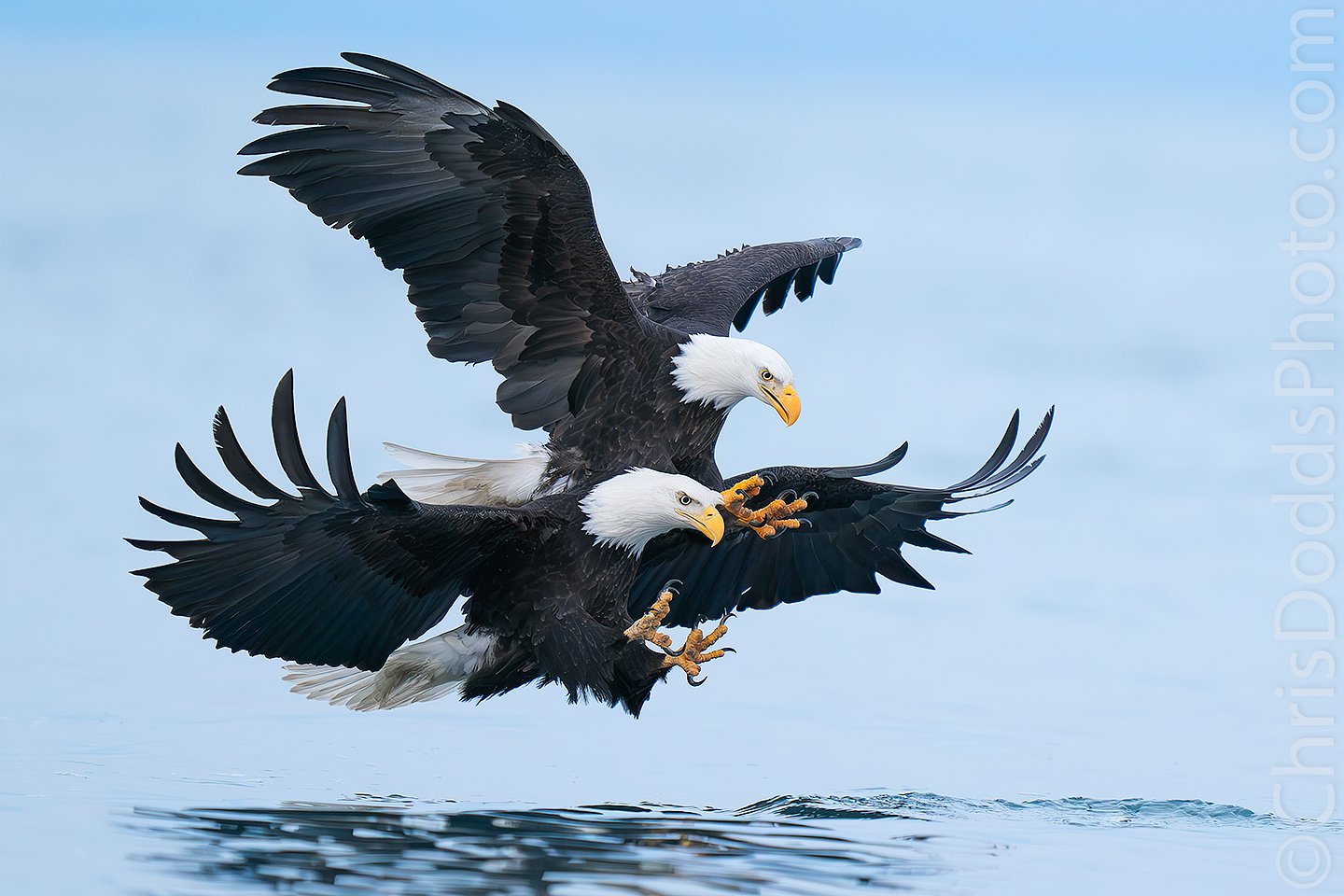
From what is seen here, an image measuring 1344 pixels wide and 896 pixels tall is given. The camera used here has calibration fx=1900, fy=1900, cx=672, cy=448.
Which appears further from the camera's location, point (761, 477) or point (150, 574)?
point (761, 477)

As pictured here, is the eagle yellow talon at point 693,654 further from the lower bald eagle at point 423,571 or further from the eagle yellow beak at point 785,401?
the eagle yellow beak at point 785,401

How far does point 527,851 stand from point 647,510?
1.34 m

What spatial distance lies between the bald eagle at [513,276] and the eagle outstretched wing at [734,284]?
565 mm

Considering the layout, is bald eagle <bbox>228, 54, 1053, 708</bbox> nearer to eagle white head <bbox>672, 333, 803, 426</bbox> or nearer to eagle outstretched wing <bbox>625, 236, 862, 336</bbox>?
eagle white head <bbox>672, 333, 803, 426</bbox>

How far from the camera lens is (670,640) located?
612cm

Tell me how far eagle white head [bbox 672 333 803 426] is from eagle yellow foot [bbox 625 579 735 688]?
0.70 m

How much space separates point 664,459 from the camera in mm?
6359

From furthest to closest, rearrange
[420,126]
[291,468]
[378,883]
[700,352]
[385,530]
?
[700,352]
[420,126]
[385,530]
[291,468]
[378,883]

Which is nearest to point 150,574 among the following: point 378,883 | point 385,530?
point 385,530

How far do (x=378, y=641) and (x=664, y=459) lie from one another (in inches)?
46.6

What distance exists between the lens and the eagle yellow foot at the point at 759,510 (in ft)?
20.0

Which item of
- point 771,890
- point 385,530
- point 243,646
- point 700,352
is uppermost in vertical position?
point 700,352

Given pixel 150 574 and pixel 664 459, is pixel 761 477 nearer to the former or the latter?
pixel 664 459

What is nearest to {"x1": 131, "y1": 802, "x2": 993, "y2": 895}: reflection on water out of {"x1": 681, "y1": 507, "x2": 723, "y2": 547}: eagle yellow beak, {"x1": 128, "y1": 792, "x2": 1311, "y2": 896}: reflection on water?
{"x1": 128, "y1": 792, "x2": 1311, "y2": 896}: reflection on water
